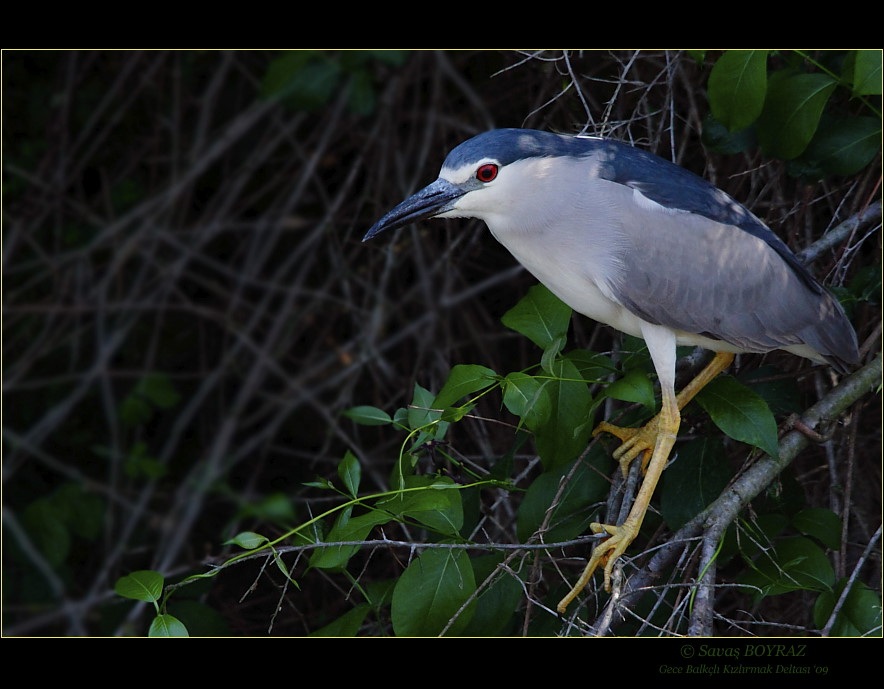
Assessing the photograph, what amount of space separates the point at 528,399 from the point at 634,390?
0.15 m

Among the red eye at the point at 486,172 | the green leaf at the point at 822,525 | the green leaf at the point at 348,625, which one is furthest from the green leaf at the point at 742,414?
the green leaf at the point at 348,625

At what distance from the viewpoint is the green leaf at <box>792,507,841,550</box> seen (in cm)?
157

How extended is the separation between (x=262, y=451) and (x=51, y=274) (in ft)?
2.58

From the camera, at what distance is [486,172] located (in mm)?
1608

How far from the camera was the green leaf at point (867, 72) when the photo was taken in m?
1.52

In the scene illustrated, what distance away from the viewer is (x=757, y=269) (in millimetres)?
1682

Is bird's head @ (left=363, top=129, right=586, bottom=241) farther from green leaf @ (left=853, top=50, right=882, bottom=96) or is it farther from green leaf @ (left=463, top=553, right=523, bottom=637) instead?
green leaf @ (left=463, top=553, right=523, bottom=637)

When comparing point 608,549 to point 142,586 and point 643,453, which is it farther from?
point 142,586

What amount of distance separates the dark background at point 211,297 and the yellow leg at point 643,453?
0.52m

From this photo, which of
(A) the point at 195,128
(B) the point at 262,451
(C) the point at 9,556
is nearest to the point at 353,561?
(B) the point at 262,451

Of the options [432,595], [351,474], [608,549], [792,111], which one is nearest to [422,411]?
[351,474]

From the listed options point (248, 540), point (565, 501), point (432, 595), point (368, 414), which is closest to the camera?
point (248, 540)

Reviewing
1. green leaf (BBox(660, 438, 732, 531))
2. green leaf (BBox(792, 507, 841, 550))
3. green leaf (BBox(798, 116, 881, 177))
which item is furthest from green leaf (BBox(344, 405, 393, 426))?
green leaf (BBox(798, 116, 881, 177))

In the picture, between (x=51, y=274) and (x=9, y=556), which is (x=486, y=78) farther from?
(x=9, y=556)
